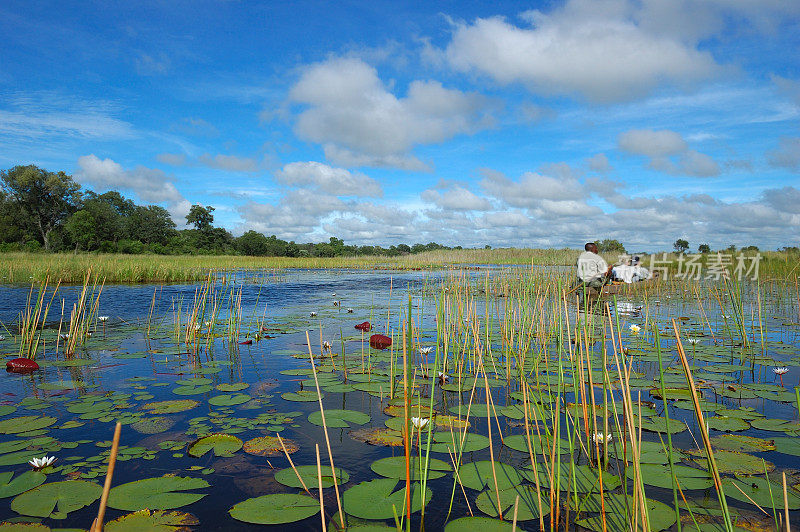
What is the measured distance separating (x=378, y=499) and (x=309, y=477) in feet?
1.49

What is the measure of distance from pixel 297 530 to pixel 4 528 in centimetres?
124

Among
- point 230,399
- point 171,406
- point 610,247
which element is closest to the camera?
point 171,406

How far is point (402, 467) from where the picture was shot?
8.18ft

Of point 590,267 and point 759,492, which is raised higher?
point 590,267

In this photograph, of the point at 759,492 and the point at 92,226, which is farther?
the point at 92,226

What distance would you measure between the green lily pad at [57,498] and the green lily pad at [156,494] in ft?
0.38

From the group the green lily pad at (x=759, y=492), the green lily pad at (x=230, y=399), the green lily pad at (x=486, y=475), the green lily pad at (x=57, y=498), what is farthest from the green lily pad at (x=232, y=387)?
the green lily pad at (x=759, y=492)

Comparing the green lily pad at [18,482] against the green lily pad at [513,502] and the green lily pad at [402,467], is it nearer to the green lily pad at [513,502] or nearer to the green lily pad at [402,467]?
the green lily pad at [402,467]

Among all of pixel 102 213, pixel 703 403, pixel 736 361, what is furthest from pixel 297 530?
pixel 102 213

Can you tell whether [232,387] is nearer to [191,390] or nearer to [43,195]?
[191,390]

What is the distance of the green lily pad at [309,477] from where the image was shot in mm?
2320

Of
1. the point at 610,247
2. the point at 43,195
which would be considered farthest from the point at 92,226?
the point at 610,247

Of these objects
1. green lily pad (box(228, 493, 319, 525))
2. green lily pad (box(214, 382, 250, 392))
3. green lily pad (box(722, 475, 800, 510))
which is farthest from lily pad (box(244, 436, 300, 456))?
green lily pad (box(722, 475, 800, 510))

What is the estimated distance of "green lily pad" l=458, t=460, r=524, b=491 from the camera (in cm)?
233
